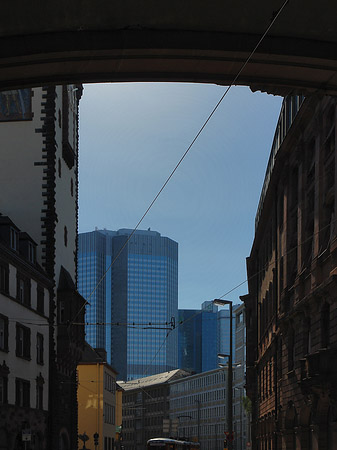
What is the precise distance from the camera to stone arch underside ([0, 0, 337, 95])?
11258 mm

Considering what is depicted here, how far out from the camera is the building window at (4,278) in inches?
1810

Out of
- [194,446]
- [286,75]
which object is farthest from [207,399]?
[286,75]

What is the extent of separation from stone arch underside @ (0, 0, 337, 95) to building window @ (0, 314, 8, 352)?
34332mm

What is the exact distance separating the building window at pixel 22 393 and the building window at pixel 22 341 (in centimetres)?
147

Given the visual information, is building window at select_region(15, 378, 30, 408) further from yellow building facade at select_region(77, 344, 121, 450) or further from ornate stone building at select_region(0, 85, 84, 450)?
yellow building facade at select_region(77, 344, 121, 450)

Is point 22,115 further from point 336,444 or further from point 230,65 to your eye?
point 230,65

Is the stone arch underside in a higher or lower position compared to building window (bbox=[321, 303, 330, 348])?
higher

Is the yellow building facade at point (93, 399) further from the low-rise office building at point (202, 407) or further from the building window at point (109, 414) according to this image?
the low-rise office building at point (202, 407)

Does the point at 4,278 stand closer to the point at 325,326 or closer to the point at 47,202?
the point at 47,202

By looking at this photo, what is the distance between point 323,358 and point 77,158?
43.2 metres

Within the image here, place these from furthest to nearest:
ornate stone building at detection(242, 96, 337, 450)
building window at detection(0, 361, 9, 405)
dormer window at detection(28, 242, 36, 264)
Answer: dormer window at detection(28, 242, 36, 264)
building window at detection(0, 361, 9, 405)
ornate stone building at detection(242, 96, 337, 450)

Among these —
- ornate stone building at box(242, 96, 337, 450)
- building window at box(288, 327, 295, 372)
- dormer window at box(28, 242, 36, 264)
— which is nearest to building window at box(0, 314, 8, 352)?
dormer window at box(28, 242, 36, 264)

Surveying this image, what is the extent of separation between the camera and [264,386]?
55.0 m

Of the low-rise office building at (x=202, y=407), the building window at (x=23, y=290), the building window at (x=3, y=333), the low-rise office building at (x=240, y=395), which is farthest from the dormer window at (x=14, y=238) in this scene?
the low-rise office building at (x=202, y=407)
